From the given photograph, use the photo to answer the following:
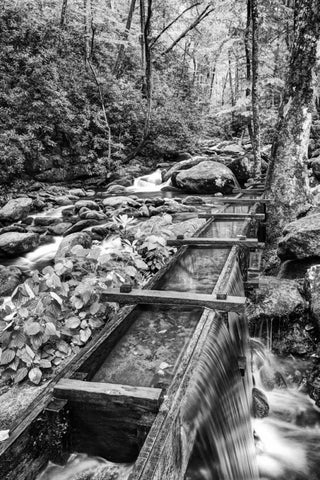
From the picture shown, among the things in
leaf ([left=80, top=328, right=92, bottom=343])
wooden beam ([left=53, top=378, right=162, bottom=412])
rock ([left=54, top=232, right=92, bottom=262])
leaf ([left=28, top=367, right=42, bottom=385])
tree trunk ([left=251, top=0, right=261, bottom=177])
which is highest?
tree trunk ([left=251, top=0, right=261, bottom=177])

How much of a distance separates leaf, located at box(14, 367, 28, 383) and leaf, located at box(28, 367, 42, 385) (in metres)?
0.07

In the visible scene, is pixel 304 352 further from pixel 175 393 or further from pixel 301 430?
pixel 175 393

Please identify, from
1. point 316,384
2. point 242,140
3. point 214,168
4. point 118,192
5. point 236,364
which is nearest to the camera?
point 236,364

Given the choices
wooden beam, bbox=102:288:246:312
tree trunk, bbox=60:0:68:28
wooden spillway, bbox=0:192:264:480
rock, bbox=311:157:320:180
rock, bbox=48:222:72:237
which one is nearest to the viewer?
wooden spillway, bbox=0:192:264:480

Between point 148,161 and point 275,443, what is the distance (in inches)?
707

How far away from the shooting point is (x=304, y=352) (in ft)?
16.3

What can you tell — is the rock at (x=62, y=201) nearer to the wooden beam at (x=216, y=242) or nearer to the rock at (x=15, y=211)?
the rock at (x=15, y=211)

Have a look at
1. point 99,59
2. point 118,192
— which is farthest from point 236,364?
point 99,59

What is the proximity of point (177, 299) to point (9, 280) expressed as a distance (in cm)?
460

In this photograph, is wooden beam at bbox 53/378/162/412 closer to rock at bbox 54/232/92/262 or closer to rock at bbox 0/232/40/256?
rock at bbox 54/232/92/262

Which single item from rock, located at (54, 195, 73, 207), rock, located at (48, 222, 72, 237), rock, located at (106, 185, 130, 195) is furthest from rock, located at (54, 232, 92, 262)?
rock, located at (106, 185, 130, 195)

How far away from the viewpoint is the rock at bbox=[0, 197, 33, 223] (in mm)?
11488

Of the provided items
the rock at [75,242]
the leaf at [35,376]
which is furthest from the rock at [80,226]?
the leaf at [35,376]

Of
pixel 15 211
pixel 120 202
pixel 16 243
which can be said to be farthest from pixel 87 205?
pixel 16 243
